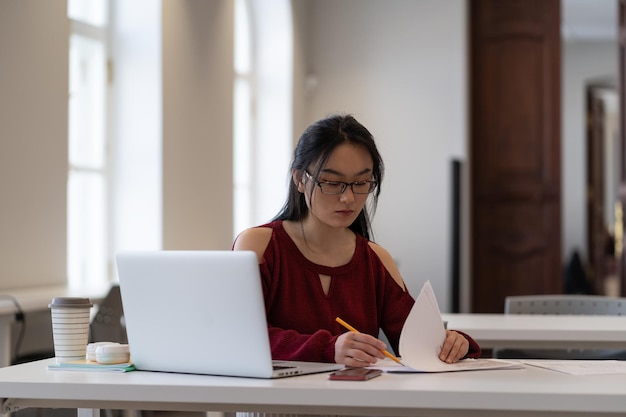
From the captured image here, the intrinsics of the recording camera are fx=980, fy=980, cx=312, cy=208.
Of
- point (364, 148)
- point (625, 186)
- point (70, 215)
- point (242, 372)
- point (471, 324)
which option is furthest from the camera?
point (625, 186)

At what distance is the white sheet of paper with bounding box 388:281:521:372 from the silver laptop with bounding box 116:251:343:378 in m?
0.17

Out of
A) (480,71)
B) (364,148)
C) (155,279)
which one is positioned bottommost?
(155,279)

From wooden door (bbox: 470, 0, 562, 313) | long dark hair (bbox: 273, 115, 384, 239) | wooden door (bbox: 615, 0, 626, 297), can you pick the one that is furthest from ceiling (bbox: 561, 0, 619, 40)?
long dark hair (bbox: 273, 115, 384, 239)

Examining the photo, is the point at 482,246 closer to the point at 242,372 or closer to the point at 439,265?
the point at 439,265

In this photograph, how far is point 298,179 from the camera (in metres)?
2.51

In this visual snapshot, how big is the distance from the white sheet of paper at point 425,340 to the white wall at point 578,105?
11861mm

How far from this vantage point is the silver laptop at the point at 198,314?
196 centimetres

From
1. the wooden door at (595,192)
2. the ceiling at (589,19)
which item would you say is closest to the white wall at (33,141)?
the ceiling at (589,19)

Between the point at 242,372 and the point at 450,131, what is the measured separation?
6.76 m

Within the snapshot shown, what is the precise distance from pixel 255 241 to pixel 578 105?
12.0 metres

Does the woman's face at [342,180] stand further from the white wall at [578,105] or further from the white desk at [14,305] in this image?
the white wall at [578,105]

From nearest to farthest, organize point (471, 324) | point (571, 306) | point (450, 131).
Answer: point (471, 324)
point (571, 306)
point (450, 131)

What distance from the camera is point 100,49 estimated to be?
5.50 m

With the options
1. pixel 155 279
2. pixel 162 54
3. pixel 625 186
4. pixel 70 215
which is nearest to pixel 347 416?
pixel 155 279
